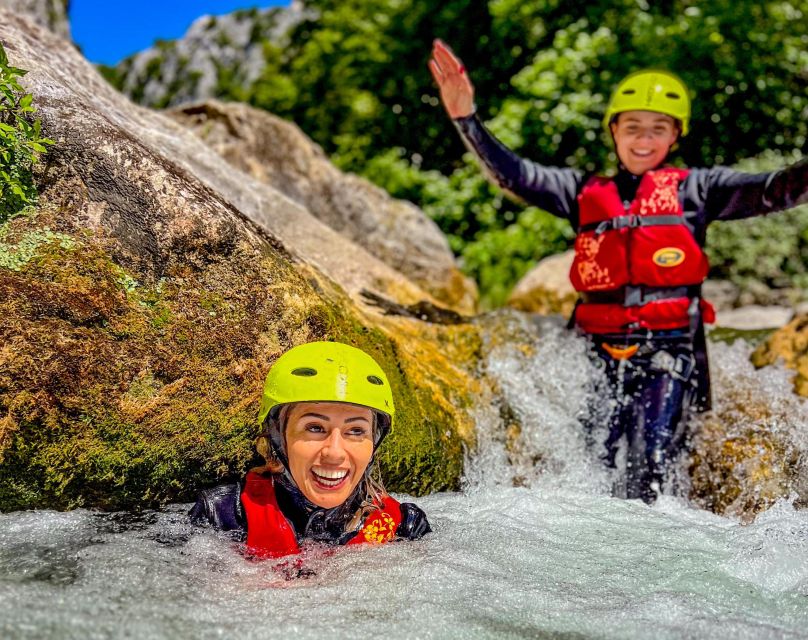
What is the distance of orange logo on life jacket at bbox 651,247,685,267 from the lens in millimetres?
4129

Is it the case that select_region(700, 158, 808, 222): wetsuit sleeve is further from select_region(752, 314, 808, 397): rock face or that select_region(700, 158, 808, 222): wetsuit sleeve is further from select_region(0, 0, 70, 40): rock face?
select_region(0, 0, 70, 40): rock face

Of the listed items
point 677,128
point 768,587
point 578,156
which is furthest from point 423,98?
point 768,587

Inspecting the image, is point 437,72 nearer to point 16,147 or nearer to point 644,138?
point 644,138

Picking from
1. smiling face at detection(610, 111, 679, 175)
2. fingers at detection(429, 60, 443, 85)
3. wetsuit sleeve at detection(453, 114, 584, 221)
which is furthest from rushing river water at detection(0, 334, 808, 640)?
fingers at detection(429, 60, 443, 85)

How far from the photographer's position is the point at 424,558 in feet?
9.86

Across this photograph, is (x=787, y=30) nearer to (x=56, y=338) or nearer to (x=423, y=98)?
(x=423, y=98)

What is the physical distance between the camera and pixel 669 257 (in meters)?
4.13

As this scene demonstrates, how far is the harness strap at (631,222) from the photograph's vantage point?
4180 mm

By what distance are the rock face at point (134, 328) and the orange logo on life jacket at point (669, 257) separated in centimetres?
153

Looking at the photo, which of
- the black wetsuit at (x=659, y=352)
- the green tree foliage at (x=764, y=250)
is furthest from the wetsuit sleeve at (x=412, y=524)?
the green tree foliage at (x=764, y=250)

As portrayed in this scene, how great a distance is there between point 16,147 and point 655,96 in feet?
10.7

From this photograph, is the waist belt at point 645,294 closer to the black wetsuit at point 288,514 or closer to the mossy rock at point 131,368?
the mossy rock at point 131,368

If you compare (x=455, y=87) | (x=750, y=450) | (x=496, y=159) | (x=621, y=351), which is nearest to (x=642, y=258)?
(x=621, y=351)

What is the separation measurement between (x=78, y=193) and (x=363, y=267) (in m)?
2.68
